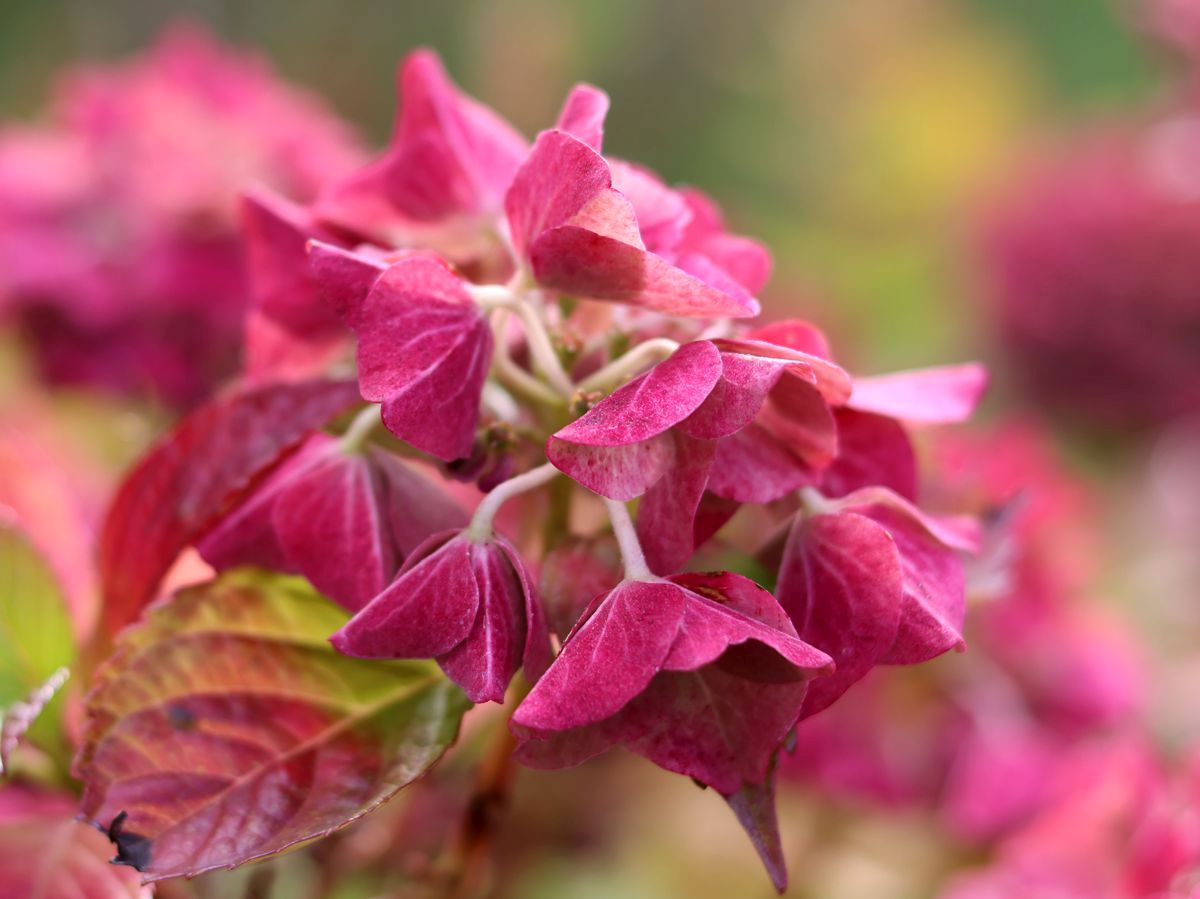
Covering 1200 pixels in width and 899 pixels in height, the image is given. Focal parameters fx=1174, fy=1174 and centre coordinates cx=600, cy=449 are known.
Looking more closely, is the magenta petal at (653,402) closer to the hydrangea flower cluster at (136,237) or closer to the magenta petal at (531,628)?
the magenta petal at (531,628)

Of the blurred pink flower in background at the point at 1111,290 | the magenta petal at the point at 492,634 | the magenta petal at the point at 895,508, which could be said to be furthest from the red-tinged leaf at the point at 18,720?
the blurred pink flower in background at the point at 1111,290

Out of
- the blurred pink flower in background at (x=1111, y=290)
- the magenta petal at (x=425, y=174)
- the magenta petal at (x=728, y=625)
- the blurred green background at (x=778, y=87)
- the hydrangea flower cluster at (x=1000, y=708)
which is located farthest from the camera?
the blurred green background at (x=778, y=87)

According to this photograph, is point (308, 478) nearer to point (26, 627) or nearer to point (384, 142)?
point (26, 627)

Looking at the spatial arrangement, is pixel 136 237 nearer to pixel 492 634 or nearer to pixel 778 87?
pixel 492 634

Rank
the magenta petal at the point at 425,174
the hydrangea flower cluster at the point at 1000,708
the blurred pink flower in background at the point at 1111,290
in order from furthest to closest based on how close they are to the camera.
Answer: the blurred pink flower in background at the point at 1111,290 → the hydrangea flower cluster at the point at 1000,708 → the magenta petal at the point at 425,174

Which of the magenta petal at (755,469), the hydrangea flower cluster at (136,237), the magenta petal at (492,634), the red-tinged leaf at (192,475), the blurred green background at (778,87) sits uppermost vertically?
the magenta petal at (755,469)
